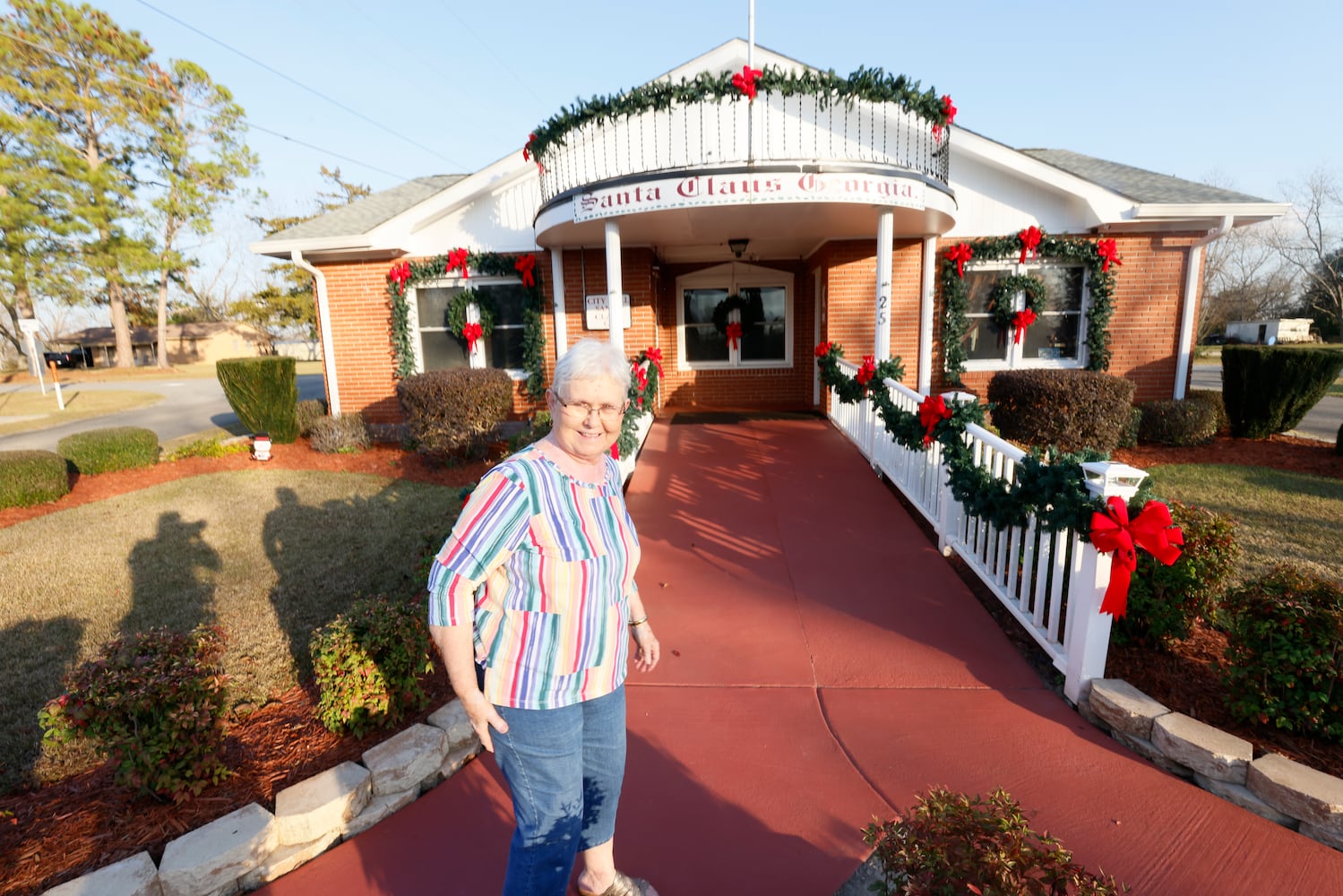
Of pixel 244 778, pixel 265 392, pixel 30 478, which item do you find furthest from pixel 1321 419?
pixel 30 478

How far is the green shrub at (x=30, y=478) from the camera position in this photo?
301 inches

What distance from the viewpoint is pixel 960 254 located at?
31.1ft

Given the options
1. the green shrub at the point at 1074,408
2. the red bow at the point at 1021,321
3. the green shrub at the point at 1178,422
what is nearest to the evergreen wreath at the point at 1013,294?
the red bow at the point at 1021,321

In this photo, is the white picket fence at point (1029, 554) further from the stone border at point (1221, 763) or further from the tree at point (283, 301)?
the tree at point (283, 301)

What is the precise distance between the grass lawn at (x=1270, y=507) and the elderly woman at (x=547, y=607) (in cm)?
469

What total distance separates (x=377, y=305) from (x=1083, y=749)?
10.6 meters

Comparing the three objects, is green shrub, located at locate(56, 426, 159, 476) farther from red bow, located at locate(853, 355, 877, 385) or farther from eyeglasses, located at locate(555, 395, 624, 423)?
eyeglasses, located at locate(555, 395, 624, 423)

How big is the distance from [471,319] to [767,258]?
5.15 metres

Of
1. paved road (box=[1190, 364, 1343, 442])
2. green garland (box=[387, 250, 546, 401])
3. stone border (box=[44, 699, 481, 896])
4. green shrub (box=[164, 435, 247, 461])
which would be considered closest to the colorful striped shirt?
stone border (box=[44, 699, 481, 896])

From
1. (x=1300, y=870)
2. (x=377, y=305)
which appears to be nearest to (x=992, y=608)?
(x=1300, y=870)

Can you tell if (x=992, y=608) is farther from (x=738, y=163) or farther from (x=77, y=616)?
(x=77, y=616)

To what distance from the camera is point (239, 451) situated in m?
10.1

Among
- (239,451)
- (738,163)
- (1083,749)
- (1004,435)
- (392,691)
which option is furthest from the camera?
(239,451)

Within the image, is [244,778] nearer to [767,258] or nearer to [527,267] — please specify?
[527,267]
